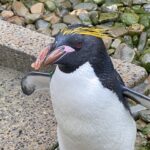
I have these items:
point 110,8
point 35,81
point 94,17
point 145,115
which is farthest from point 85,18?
point 35,81

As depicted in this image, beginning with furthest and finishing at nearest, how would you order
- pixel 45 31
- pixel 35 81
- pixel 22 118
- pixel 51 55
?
pixel 45 31, pixel 22 118, pixel 35 81, pixel 51 55

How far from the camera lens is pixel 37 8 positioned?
334 cm

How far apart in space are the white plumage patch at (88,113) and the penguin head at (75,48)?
27 mm

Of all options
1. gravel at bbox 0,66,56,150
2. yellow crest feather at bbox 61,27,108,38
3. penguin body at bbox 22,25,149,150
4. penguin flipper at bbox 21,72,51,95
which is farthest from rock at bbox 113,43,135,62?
yellow crest feather at bbox 61,27,108,38

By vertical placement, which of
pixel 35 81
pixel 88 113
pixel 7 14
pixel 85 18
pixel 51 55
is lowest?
pixel 7 14

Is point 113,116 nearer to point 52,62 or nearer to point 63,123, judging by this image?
point 63,123

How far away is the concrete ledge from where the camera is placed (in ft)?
8.75

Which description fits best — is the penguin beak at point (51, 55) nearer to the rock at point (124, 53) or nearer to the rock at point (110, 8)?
the rock at point (124, 53)

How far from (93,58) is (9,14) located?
151 cm

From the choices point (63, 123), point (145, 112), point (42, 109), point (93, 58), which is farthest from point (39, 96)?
point (93, 58)

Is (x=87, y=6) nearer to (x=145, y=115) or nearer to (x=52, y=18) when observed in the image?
(x=52, y=18)

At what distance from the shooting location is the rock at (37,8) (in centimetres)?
333

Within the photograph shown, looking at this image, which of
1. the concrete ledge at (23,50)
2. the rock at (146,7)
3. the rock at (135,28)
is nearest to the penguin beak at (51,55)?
the concrete ledge at (23,50)

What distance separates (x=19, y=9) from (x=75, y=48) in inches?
61.0
